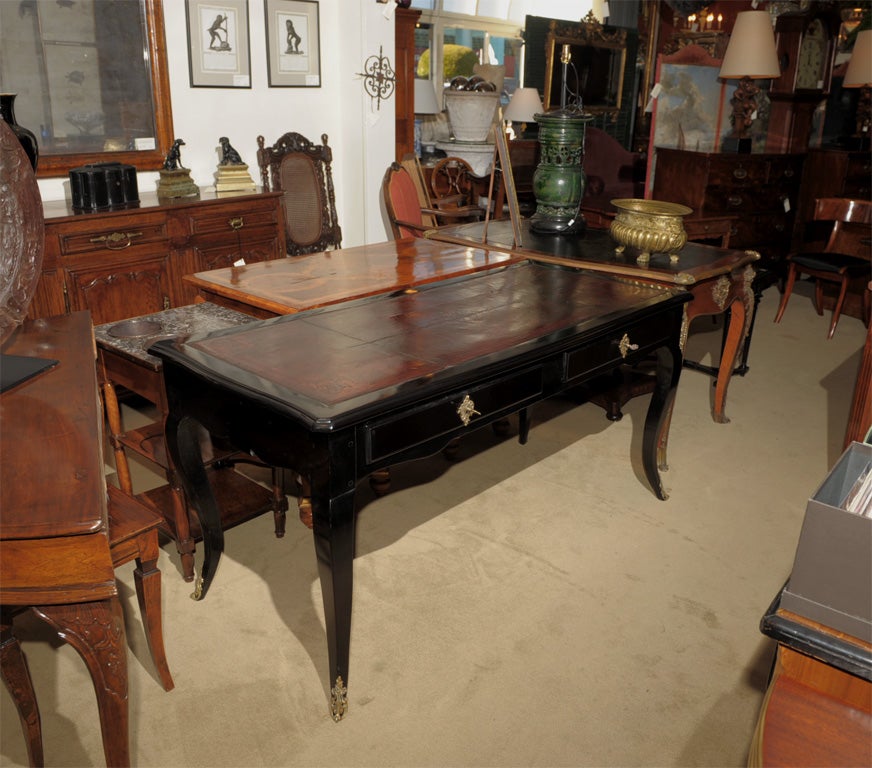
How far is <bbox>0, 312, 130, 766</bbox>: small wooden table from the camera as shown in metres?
1.30

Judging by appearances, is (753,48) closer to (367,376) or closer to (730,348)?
(730,348)

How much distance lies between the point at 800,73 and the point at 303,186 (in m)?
4.95

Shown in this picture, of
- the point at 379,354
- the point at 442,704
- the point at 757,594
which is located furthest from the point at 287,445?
the point at 757,594

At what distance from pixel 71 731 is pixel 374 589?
998 millimetres

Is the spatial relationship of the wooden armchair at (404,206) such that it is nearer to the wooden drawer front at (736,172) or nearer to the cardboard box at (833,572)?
the wooden drawer front at (736,172)

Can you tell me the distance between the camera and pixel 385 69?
17.7 feet

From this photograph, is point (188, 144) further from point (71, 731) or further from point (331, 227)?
point (71, 731)

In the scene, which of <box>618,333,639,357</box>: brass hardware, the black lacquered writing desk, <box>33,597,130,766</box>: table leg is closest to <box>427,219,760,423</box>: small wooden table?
the black lacquered writing desk

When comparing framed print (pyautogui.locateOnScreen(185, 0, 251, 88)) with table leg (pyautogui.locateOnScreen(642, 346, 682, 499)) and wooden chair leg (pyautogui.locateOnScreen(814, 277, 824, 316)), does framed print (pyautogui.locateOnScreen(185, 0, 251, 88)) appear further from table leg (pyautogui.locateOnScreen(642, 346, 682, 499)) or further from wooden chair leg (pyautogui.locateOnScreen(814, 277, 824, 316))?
wooden chair leg (pyautogui.locateOnScreen(814, 277, 824, 316))

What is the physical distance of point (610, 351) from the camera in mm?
2562

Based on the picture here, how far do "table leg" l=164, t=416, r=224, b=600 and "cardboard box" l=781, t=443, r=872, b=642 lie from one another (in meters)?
1.65

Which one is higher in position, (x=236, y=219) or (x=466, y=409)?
(x=236, y=219)

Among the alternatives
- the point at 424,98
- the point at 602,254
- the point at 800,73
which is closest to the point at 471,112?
the point at 424,98

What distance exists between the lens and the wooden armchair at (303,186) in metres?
4.95
